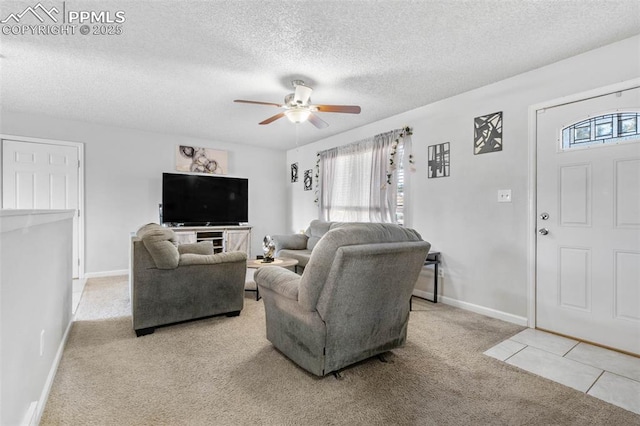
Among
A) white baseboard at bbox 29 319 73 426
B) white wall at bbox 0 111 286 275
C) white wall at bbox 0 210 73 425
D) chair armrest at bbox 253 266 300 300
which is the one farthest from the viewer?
white wall at bbox 0 111 286 275

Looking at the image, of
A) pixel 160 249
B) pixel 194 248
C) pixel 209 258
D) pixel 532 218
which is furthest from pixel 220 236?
pixel 532 218

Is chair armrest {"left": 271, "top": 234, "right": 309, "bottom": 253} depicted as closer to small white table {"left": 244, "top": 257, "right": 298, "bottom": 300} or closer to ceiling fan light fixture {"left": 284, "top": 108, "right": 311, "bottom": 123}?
small white table {"left": 244, "top": 257, "right": 298, "bottom": 300}

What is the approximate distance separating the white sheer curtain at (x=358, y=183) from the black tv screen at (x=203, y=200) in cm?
164

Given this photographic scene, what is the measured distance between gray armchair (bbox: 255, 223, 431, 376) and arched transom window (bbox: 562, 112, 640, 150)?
72.8 inches

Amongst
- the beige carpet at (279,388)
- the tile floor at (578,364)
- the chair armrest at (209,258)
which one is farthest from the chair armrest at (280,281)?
the tile floor at (578,364)

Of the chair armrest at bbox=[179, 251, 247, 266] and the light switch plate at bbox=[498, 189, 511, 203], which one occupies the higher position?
the light switch plate at bbox=[498, 189, 511, 203]

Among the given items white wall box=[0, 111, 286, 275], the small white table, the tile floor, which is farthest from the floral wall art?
the tile floor

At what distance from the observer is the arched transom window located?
238cm

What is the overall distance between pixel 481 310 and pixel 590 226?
1302mm

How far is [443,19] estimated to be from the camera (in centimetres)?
220

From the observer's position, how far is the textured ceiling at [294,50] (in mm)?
2107

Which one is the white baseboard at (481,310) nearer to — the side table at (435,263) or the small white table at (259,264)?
the side table at (435,263)

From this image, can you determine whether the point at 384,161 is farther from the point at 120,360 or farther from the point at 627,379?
the point at 120,360

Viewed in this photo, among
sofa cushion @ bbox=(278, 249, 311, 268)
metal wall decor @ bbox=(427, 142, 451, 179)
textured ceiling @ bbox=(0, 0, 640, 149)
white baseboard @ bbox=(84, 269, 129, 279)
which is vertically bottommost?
white baseboard @ bbox=(84, 269, 129, 279)
